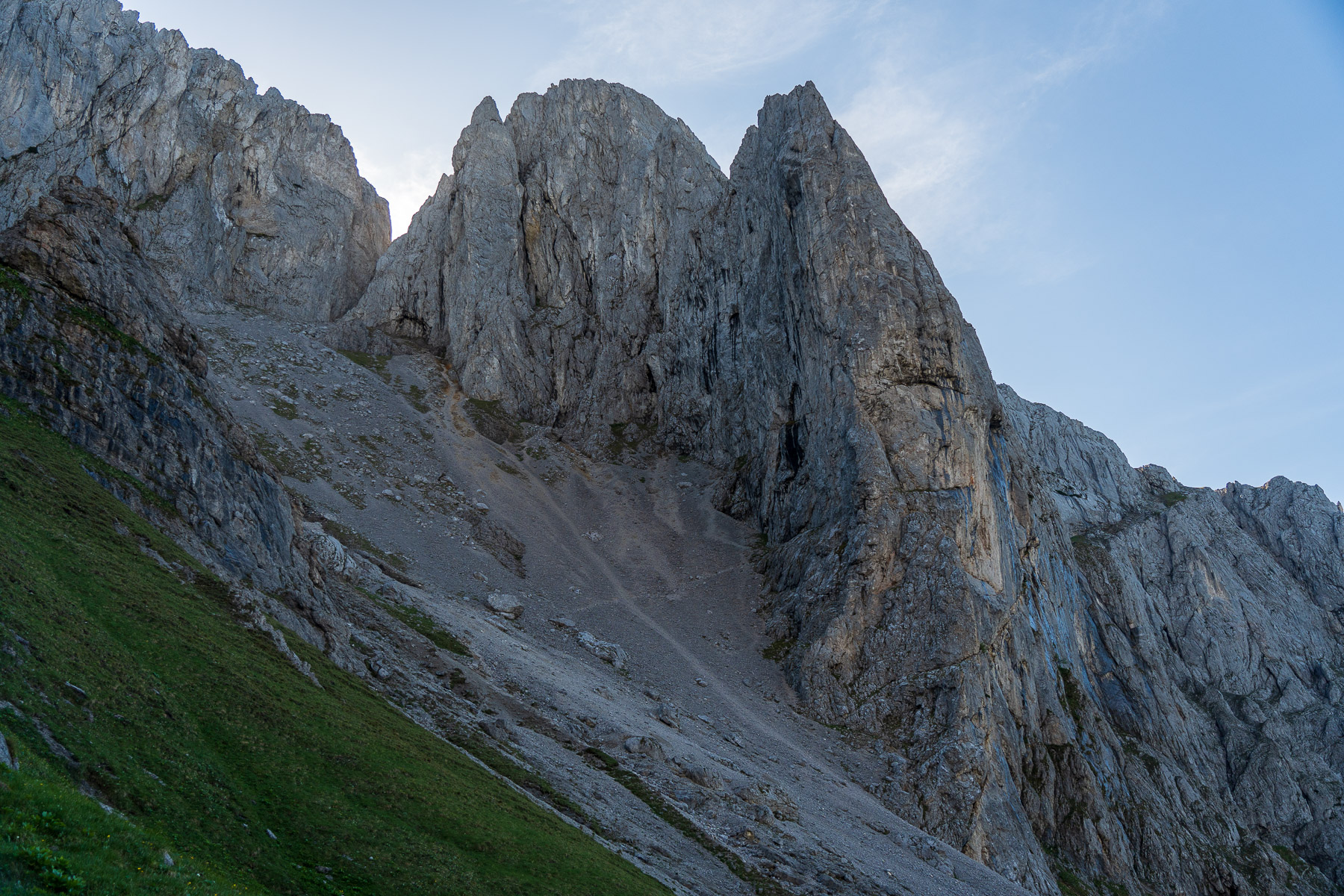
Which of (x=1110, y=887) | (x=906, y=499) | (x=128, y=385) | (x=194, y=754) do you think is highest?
(x=906, y=499)

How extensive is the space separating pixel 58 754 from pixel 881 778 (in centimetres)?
5545

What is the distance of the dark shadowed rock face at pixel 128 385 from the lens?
3938 cm

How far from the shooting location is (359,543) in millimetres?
70375

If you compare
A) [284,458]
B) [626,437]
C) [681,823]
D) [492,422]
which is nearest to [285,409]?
[284,458]

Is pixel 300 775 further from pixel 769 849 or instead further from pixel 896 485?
pixel 896 485

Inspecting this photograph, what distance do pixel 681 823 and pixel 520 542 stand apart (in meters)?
50.7

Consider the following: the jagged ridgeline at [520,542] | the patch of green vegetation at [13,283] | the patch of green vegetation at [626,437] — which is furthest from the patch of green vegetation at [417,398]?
the patch of green vegetation at [13,283]

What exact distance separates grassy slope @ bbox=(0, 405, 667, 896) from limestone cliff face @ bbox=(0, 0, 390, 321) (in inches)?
3102

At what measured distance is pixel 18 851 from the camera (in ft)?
40.3

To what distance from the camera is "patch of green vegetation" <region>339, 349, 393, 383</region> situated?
113m

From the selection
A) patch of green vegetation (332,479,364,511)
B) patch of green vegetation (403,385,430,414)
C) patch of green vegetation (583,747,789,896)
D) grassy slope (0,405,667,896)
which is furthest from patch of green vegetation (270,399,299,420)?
patch of green vegetation (583,747,789,896)

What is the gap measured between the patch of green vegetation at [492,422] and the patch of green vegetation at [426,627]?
5395 cm

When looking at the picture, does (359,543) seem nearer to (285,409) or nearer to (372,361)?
(285,409)

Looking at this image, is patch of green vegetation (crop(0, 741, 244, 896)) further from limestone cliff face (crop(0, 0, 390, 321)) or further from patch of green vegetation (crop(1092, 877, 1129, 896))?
limestone cliff face (crop(0, 0, 390, 321))
